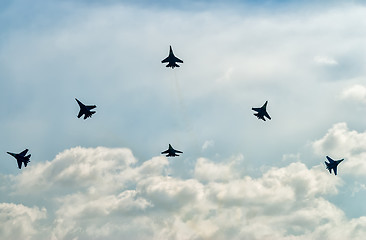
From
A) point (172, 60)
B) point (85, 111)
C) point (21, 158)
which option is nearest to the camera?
point (85, 111)

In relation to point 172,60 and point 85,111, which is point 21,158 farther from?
point 172,60

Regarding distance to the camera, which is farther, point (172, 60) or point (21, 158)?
point (21, 158)

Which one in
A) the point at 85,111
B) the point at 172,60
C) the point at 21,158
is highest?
the point at 172,60

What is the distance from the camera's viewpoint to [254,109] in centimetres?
16588

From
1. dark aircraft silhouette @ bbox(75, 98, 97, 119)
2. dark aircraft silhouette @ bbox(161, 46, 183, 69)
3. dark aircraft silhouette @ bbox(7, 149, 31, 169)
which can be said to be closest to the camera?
dark aircraft silhouette @ bbox(75, 98, 97, 119)

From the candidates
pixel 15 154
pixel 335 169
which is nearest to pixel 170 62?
pixel 15 154

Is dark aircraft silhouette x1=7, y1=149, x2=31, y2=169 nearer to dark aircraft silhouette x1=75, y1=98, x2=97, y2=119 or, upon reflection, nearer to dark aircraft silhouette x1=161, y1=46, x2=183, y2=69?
dark aircraft silhouette x1=75, y1=98, x2=97, y2=119

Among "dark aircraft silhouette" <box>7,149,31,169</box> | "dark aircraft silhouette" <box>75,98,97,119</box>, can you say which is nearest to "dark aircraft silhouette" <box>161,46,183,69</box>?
"dark aircraft silhouette" <box>75,98,97,119</box>

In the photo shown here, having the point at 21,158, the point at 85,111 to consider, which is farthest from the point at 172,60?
the point at 21,158

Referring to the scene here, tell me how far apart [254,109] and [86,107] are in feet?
235

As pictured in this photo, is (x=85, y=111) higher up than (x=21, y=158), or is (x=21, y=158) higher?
(x=85, y=111)

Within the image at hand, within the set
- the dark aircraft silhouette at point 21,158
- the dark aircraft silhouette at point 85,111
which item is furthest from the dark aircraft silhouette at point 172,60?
the dark aircraft silhouette at point 21,158

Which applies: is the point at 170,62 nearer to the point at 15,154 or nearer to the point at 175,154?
the point at 175,154

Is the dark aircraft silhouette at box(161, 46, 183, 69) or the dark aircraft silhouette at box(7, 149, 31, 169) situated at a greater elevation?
the dark aircraft silhouette at box(161, 46, 183, 69)
